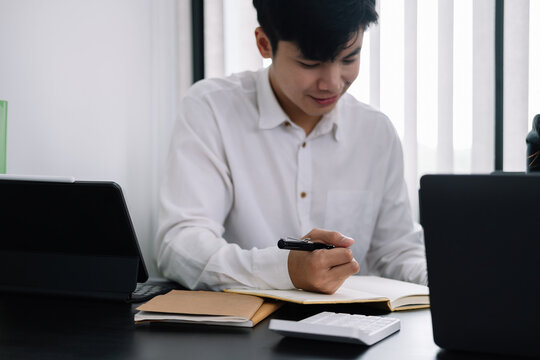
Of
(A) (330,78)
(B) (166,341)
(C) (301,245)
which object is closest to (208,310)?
(B) (166,341)

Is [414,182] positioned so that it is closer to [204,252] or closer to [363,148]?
[363,148]

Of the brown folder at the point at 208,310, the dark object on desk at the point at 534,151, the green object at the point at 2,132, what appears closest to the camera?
the brown folder at the point at 208,310

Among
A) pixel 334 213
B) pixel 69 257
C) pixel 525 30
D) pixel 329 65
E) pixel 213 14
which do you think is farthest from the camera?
pixel 213 14

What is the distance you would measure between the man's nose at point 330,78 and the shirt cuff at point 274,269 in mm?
453

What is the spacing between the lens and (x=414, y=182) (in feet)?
7.09

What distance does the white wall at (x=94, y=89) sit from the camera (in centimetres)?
139

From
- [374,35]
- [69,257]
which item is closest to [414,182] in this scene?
[374,35]

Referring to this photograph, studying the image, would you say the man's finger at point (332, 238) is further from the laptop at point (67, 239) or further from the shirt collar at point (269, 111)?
the shirt collar at point (269, 111)

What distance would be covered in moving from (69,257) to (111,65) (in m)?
1.03

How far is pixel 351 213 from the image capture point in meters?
1.55

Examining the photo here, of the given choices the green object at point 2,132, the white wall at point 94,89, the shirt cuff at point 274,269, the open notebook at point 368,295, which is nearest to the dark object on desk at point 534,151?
the open notebook at point 368,295

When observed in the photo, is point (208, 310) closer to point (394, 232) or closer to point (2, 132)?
point (2, 132)

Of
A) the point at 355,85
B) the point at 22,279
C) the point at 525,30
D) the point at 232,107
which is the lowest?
the point at 22,279

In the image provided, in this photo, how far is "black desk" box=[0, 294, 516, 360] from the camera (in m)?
0.65
